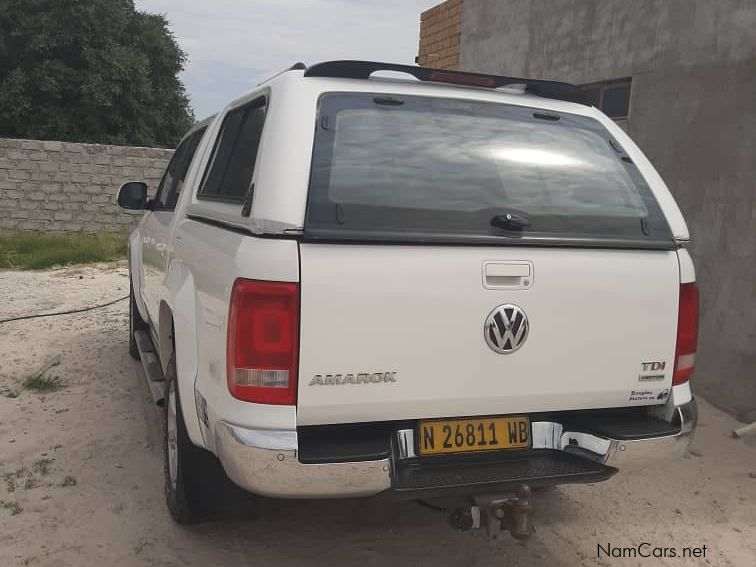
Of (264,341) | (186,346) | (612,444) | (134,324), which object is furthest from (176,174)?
(612,444)

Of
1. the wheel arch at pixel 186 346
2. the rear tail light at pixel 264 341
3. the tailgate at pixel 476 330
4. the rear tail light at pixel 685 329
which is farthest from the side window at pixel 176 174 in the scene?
the rear tail light at pixel 685 329

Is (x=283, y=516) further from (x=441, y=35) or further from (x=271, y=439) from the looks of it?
(x=441, y=35)

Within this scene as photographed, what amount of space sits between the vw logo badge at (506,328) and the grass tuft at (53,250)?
377 inches

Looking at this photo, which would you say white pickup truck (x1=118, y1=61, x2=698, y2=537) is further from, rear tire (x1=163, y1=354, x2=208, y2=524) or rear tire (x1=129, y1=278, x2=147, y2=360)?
rear tire (x1=129, y1=278, x2=147, y2=360)

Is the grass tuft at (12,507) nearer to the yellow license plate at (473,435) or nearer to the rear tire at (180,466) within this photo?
the rear tire at (180,466)

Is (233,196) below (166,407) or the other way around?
the other way around

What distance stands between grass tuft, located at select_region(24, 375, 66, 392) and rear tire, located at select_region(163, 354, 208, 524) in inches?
88.4

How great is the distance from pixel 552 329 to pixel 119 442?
9.35 feet

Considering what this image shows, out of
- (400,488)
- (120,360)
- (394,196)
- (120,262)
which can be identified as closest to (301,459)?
(400,488)

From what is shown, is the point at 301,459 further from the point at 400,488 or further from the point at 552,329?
the point at 552,329

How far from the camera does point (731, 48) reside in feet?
17.0

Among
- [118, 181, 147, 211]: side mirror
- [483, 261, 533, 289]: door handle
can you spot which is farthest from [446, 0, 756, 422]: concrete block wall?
[118, 181, 147, 211]: side mirror

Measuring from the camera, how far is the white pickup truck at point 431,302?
2.27m

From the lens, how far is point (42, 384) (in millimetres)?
5164
